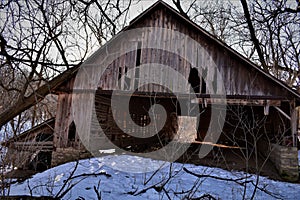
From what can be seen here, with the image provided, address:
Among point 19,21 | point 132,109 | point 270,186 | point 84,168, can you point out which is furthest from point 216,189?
point 132,109

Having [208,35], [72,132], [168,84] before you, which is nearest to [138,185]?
[168,84]

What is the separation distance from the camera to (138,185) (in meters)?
6.79

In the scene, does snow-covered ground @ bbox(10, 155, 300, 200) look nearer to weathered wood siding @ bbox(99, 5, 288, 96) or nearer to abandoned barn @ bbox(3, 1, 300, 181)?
abandoned barn @ bbox(3, 1, 300, 181)

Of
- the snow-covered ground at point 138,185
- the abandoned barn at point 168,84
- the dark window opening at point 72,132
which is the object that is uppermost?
the abandoned barn at point 168,84

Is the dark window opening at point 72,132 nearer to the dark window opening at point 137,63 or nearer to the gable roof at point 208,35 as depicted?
the dark window opening at point 137,63

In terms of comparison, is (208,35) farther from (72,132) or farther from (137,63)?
(72,132)

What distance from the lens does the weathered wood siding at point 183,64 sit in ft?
30.5

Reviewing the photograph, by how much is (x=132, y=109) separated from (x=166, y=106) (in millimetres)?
2904

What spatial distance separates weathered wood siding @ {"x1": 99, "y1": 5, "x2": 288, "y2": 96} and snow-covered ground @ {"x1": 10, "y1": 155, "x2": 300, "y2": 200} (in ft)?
11.1

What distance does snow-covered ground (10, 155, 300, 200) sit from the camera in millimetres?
6055

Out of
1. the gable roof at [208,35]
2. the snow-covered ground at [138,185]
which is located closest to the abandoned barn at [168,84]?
the gable roof at [208,35]

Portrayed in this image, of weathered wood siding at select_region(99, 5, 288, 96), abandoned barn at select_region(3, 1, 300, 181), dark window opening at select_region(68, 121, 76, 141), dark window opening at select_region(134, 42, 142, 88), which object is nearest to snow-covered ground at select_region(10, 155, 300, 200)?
abandoned barn at select_region(3, 1, 300, 181)

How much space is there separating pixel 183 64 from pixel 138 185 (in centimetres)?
561

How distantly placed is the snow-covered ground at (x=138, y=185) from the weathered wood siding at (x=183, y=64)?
339 centimetres
